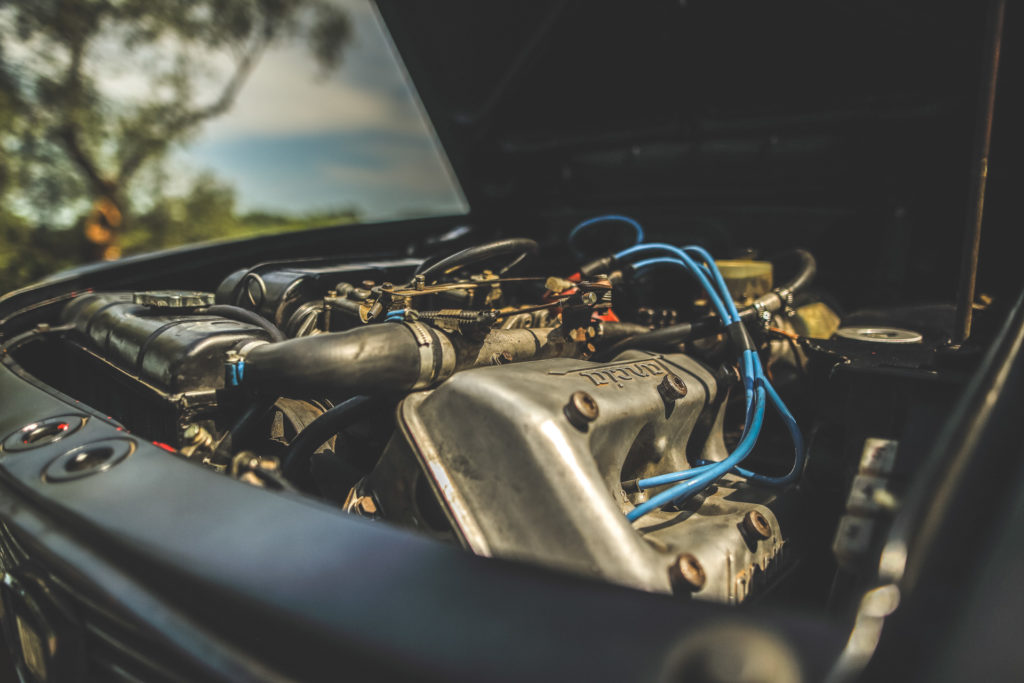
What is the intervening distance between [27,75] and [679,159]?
10.5 metres

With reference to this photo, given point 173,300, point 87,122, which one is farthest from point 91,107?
point 173,300

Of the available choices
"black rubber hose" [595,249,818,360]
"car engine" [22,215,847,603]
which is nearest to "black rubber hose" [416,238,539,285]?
"car engine" [22,215,847,603]

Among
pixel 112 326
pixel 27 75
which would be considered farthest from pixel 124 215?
pixel 112 326

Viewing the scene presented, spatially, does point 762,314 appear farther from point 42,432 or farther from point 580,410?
point 42,432

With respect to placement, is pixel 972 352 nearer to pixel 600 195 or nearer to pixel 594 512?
pixel 594 512

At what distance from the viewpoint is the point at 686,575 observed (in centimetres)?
79

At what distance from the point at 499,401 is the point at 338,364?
0.84 feet

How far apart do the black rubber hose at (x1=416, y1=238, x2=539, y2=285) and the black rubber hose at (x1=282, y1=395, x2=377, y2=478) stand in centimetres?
28

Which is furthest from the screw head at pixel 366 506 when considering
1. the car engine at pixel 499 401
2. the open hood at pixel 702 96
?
the open hood at pixel 702 96

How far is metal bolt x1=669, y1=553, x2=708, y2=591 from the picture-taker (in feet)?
2.59

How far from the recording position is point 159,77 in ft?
35.4

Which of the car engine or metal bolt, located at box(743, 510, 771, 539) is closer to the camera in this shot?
the car engine

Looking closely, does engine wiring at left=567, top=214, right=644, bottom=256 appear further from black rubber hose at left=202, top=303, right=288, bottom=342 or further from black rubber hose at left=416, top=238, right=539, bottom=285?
black rubber hose at left=202, top=303, right=288, bottom=342

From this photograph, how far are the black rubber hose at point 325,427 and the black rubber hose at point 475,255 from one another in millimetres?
283
